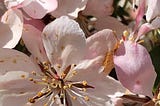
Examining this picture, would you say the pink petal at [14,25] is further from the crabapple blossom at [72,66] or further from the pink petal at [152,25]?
the pink petal at [152,25]

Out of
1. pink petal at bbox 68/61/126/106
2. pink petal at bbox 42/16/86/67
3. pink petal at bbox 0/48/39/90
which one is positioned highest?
pink petal at bbox 42/16/86/67

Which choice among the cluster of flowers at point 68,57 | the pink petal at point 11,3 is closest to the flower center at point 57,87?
the cluster of flowers at point 68,57

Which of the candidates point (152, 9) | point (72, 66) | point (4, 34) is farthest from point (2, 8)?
point (152, 9)

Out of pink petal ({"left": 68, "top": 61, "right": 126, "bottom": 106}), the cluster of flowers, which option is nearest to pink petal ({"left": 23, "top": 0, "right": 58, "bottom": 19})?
the cluster of flowers

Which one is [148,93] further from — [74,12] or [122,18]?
→ [122,18]

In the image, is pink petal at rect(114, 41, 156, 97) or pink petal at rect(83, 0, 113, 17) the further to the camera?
pink petal at rect(83, 0, 113, 17)

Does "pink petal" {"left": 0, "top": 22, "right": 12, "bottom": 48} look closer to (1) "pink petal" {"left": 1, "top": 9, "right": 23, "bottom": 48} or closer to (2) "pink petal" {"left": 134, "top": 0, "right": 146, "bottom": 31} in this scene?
(1) "pink petal" {"left": 1, "top": 9, "right": 23, "bottom": 48}
